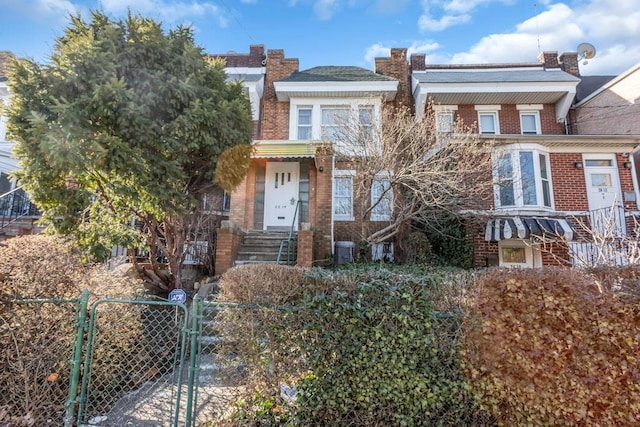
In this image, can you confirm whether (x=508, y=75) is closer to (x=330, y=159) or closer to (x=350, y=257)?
(x=330, y=159)

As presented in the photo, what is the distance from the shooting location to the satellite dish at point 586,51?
48.1 feet

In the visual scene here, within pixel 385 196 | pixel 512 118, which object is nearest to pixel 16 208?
pixel 385 196

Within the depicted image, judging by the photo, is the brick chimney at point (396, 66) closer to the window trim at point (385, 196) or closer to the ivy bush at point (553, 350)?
the window trim at point (385, 196)

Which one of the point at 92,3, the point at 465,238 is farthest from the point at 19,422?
the point at 465,238

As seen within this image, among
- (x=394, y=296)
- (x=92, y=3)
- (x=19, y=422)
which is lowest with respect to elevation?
(x=19, y=422)

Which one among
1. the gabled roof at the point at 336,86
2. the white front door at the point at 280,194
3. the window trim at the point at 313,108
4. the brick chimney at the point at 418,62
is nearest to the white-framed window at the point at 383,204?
the white front door at the point at 280,194

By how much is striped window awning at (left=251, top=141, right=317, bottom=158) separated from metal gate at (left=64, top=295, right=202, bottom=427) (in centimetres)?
657

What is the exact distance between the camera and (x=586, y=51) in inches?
576

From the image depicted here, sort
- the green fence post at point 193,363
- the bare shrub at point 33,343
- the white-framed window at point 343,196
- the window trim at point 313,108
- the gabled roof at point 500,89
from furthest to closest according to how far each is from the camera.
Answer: the window trim at point 313,108 → the gabled roof at point 500,89 → the white-framed window at point 343,196 → the bare shrub at point 33,343 → the green fence post at point 193,363

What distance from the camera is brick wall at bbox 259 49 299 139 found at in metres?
12.9

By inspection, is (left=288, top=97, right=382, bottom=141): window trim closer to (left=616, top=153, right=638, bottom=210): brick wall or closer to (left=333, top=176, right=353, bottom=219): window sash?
(left=333, top=176, right=353, bottom=219): window sash

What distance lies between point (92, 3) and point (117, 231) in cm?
419

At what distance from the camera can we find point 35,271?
4090 mm

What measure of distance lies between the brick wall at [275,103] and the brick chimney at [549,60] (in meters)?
10.7
